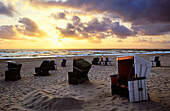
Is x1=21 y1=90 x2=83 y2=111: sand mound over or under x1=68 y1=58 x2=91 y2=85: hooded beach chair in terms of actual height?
under

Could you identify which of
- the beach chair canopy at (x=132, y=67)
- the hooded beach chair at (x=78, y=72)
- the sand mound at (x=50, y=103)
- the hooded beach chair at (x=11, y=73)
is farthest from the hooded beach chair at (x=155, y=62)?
the hooded beach chair at (x=11, y=73)

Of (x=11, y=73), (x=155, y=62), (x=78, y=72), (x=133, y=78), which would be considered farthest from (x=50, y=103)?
(x=155, y=62)

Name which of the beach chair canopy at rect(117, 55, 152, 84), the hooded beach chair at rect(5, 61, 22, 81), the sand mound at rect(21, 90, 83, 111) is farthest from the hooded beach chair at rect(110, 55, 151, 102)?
the hooded beach chair at rect(5, 61, 22, 81)

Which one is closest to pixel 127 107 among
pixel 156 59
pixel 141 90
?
pixel 141 90

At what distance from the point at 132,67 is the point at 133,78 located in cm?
93

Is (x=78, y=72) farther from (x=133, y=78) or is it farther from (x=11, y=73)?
(x=11, y=73)

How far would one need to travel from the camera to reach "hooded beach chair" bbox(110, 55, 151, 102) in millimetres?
4523

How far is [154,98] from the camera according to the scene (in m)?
5.10

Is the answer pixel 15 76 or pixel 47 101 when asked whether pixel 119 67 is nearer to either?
pixel 47 101

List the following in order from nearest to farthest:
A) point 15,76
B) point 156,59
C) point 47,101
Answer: point 47,101, point 15,76, point 156,59

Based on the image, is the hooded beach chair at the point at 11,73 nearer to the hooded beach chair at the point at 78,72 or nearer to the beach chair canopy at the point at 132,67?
the hooded beach chair at the point at 78,72

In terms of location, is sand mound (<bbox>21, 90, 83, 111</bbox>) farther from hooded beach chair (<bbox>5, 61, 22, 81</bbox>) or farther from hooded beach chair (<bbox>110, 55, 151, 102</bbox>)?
hooded beach chair (<bbox>5, 61, 22, 81</bbox>)

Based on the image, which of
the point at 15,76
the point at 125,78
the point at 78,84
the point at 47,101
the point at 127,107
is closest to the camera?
the point at 127,107

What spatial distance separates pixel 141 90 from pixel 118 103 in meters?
0.96
